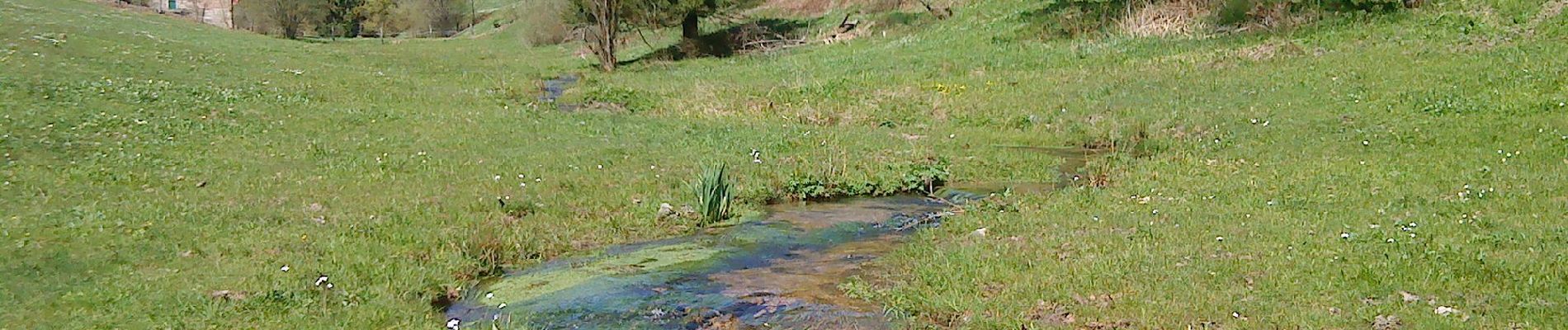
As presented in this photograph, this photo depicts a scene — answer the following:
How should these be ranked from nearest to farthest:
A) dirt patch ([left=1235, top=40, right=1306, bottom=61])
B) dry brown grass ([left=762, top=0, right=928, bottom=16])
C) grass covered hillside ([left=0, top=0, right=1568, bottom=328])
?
1. grass covered hillside ([left=0, top=0, right=1568, bottom=328])
2. dirt patch ([left=1235, top=40, right=1306, bottom=61])
3. dry brown grass ([left=762, top=0, right=928, bottom=16])

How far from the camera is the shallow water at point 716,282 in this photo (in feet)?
24.7

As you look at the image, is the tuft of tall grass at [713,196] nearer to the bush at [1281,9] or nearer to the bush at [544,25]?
the bush at [1281,9]

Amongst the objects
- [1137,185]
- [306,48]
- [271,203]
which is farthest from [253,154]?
[306,48]

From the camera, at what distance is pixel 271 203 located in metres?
11.0

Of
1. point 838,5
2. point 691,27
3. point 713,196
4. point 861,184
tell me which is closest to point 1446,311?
point 713,196

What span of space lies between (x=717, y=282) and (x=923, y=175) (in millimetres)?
5161

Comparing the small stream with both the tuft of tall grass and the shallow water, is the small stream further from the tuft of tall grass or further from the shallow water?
the shallow water

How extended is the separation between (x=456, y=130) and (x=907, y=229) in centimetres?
848

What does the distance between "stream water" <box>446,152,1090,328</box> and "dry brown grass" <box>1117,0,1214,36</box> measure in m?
14.4

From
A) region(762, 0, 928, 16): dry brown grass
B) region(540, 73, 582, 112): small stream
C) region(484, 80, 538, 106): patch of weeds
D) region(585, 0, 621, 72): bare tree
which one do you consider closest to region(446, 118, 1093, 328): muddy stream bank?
region(540, 73, 582, 112): small stream

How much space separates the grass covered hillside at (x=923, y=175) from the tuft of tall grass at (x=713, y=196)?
1.04 feet

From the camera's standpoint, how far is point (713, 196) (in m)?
11.1

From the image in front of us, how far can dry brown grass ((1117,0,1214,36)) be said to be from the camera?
24.0 metres

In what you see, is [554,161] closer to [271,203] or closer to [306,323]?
[271,203]
